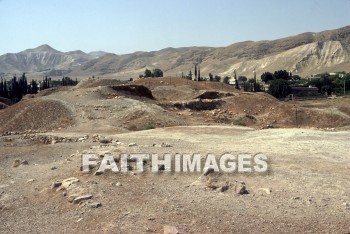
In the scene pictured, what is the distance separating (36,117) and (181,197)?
17.5 m

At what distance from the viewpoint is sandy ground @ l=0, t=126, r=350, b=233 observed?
791 cm

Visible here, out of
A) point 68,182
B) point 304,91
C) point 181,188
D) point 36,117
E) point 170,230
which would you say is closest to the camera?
point 170,230

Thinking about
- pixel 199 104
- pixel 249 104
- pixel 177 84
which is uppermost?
pixel 177 84

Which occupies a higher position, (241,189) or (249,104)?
(249,104)

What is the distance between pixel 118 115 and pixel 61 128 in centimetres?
339

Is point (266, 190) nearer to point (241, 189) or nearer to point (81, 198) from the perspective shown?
point (241, 189)

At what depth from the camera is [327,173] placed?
35.6 ft

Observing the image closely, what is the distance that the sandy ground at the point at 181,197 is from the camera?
7.91 metres

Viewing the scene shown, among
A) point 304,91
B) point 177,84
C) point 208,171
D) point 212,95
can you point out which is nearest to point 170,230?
point 208,171

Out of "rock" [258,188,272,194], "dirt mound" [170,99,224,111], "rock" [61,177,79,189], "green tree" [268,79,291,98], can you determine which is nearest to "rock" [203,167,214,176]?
"rock" [258,188,272,194]

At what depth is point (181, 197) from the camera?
9.05 m

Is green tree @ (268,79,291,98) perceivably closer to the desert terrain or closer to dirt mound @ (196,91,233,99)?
dirt mound @ (196,91,233,99)

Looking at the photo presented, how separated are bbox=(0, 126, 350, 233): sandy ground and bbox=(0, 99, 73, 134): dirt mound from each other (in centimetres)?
1017

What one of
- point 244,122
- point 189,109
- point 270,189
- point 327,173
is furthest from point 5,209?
point 189,109
